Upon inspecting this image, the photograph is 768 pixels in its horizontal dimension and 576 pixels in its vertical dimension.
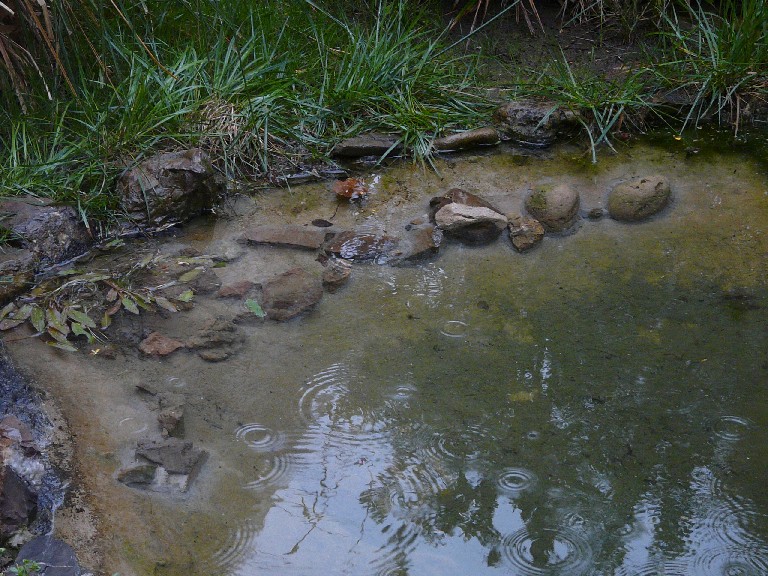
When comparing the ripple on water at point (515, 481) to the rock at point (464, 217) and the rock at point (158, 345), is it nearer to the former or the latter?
the rock at point (158, 345)

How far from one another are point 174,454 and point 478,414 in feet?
3.09

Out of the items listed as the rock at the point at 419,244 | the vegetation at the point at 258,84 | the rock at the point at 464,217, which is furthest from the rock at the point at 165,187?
the rock at the point at 464,217

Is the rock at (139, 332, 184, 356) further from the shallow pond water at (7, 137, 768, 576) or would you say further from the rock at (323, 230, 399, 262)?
the rock at (323, 230, 399, 262)

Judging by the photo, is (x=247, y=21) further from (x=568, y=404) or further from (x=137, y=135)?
(x=568, y=404)

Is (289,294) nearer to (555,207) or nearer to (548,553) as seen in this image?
(555,207)

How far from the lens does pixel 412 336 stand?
293cm

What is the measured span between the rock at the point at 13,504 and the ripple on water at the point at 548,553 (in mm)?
1262

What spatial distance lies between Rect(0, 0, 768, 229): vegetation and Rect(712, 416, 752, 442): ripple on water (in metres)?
1.72

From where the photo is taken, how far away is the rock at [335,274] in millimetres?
3205

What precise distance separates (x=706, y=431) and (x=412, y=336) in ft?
3.40

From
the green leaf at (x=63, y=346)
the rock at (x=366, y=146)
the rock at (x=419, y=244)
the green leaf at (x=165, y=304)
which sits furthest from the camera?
Result: the rock at (x=366, y=146)

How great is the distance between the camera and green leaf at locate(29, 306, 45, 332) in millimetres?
2834

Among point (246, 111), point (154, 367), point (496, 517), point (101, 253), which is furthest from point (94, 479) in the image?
point (246, 111)

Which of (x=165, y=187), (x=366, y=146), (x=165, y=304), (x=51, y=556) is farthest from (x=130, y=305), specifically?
(x=366, y=146)
